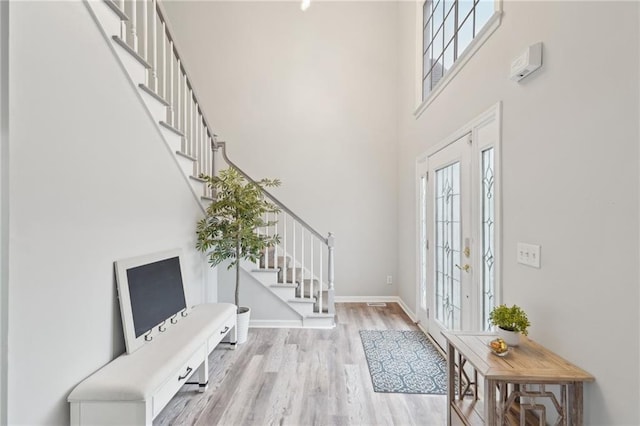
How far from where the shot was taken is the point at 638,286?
1130 mm

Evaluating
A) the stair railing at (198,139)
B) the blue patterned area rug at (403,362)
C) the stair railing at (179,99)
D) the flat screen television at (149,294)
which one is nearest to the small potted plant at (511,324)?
the blue patterned area rug at (403,362)

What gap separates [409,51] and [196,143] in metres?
3.19

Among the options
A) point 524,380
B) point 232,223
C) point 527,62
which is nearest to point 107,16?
point 232,223

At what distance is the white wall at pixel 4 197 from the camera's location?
4.32 feet

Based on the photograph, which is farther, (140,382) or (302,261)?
(302,261)

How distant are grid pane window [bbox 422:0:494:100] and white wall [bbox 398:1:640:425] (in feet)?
1.90

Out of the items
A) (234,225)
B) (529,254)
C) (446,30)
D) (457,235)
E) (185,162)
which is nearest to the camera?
(529,254)

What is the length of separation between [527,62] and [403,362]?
255 centimetres

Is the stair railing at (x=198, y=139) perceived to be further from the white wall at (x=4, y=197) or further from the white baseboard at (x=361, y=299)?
the white wall at (x=4, y=197)

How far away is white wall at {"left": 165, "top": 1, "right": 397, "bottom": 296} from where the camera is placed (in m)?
5.04

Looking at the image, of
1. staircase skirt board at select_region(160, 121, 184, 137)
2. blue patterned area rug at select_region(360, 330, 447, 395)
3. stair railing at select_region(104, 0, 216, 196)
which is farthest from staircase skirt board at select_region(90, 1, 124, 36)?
blue patterned area rug at select_region(360, 330, 447, 395)

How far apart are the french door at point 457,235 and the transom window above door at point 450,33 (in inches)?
25.1

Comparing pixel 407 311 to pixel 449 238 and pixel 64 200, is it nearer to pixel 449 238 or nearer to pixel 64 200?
pixel 449 238

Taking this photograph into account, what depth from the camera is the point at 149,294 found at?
2344 millimetres
